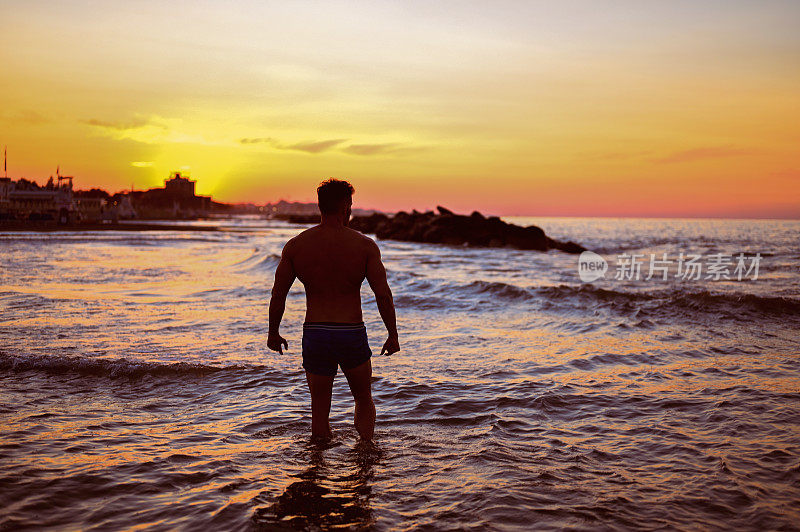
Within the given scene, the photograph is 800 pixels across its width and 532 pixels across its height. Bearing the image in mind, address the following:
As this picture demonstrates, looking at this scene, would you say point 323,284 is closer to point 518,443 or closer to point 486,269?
point 518,443

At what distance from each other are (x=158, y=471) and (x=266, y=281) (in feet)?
45.8

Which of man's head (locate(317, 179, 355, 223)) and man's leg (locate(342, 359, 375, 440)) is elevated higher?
man's head (locate(317, 179, 355, 223))

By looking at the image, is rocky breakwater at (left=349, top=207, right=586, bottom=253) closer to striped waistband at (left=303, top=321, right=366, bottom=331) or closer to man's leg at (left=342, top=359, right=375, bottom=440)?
man's leg at (left=342, top=359, right=375, bottom=440)

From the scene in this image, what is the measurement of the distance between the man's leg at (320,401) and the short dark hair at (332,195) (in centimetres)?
129

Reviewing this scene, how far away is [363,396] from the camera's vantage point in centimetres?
461

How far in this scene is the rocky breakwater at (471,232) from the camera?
1679 inches

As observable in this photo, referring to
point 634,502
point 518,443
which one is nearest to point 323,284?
point 518,443

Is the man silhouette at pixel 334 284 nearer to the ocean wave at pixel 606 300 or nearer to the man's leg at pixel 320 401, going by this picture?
the man's leg at pixel 320 401

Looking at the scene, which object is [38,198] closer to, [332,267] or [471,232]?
[471,232]

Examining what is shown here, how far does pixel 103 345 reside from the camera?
8125 millimetres

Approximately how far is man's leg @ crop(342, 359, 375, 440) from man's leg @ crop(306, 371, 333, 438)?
0.59ft

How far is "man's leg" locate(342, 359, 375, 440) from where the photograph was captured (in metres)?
4.48

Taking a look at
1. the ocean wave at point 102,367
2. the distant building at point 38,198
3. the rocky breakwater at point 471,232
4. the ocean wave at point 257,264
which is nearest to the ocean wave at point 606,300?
the ocean wave at point 102,367

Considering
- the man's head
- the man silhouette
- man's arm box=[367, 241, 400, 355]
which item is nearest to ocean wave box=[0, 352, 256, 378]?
the man silhouette
